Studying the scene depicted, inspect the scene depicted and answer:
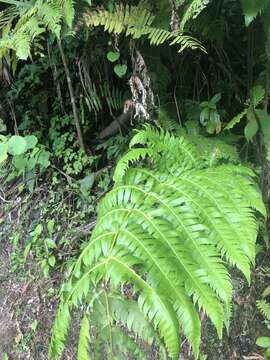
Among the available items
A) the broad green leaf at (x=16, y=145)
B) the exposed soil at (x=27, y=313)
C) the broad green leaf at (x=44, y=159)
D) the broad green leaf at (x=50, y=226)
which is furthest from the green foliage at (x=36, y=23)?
the exposed soil at (x=27, y=313)

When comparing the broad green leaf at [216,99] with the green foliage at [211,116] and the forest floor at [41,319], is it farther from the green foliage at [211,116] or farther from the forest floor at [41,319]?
the forest floor at [41,319]

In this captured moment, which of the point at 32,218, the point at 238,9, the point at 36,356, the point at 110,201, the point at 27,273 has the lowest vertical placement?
the point at 36,356

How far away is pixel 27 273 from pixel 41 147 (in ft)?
2.61

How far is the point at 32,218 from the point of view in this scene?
3.03 m

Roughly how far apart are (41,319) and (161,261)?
1.61m

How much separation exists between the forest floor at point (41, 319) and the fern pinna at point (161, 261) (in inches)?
32.8

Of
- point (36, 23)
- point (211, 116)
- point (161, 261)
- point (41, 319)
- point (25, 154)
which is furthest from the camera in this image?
point (25, 154)

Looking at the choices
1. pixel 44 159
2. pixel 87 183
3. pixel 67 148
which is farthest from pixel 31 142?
pixel 87 183

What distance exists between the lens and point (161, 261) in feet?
4.21

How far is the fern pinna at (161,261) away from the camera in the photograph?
1.22 m

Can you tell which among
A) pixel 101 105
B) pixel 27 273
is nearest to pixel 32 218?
pixel 27 273

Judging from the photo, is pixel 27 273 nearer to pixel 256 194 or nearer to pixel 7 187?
pixel 7 187

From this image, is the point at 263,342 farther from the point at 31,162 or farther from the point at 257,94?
the point at 31,162

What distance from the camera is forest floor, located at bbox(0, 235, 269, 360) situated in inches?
89.0
